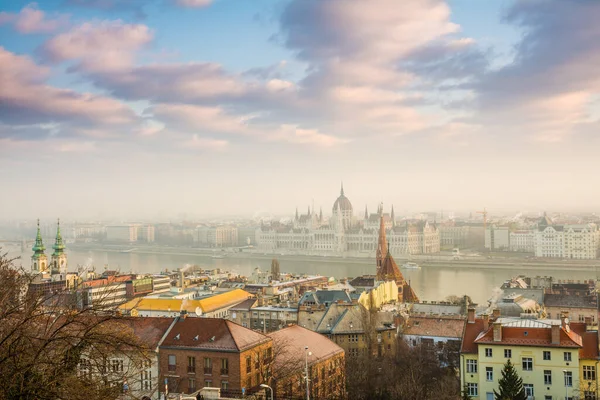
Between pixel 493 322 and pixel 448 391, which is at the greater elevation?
pixel 493 322

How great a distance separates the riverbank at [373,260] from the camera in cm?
4338

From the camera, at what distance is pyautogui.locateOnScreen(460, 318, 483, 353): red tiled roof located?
10.2 meters

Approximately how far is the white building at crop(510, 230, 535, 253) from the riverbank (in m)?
9.50

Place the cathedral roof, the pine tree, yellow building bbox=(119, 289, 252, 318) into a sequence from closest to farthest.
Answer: the pine tree, yellow building bbox=(119, 289, 252, 318), the cathedral roof

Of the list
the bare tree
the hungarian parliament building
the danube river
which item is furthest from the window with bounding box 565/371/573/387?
the hungarian parliament building

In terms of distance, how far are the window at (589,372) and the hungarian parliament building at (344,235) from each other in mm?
47338

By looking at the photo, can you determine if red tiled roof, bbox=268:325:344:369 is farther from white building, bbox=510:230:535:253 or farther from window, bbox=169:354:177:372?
white building, bbox=510:230:535:253

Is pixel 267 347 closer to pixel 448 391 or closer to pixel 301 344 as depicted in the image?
pixel 301 344

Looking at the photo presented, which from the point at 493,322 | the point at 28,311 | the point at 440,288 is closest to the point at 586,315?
the point at 493,322

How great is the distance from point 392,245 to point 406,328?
152ft

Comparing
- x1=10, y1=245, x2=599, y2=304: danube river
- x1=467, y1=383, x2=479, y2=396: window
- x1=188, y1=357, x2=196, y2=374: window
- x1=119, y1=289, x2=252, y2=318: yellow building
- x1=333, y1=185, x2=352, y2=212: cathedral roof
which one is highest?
x1=333, y1=185, x2=352, y2=212: cathedral roof

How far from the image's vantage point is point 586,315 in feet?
56.1

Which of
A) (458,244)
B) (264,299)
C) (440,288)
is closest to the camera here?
(264,299)

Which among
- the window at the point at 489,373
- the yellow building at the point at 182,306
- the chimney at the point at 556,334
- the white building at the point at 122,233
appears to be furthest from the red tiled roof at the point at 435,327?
the white building at the point at 122,233
